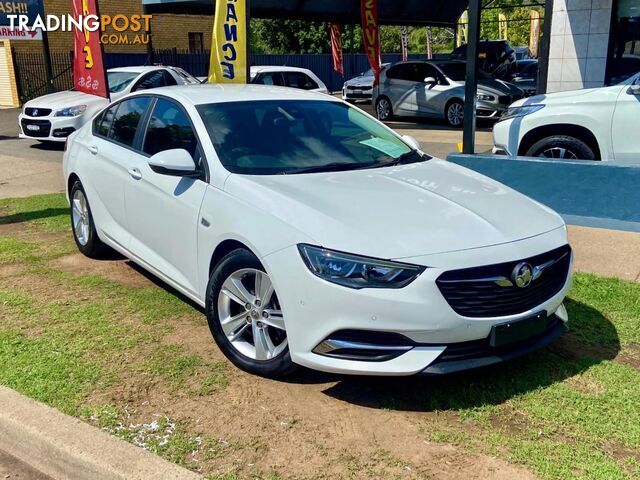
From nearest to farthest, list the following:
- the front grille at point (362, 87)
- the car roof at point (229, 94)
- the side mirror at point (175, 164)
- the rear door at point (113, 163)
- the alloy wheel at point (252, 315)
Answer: the alloy wheel at point (252, 315)
the side mirror at point (175, 164)
the car roof at point (229, 94)
the rear door at point (113, 163)
the front grille at point (362, 87)

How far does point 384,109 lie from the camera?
18.7 metres

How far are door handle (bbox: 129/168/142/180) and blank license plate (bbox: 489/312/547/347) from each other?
2.73 meters

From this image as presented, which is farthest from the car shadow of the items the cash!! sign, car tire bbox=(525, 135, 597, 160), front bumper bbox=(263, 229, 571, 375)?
front bumper bbox=(263, 229, 571, 375)

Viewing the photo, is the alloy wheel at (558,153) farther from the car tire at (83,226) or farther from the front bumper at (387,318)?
the car tire at (83,226)

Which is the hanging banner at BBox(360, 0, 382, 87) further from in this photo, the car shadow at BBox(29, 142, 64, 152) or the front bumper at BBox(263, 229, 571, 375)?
the front bumper at BBox(263, 229, 571, 375)

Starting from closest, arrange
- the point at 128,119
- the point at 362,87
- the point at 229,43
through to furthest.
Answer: the point at 128,119, the point at 229,43, the point at 362,87

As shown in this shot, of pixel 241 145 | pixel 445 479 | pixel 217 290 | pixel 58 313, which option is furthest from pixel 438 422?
pixel 58 313

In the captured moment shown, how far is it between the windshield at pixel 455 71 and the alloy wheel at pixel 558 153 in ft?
32.4

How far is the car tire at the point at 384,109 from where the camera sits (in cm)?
1851

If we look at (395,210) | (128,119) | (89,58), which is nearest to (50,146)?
(89,58)

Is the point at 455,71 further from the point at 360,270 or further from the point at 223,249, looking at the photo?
the point at 360,270

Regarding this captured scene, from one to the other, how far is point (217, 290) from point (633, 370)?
241 cm

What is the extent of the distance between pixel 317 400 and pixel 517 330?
1.10 metres

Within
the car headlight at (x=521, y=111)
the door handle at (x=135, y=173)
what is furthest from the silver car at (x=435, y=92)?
the door handle at (x=135, y=173)
